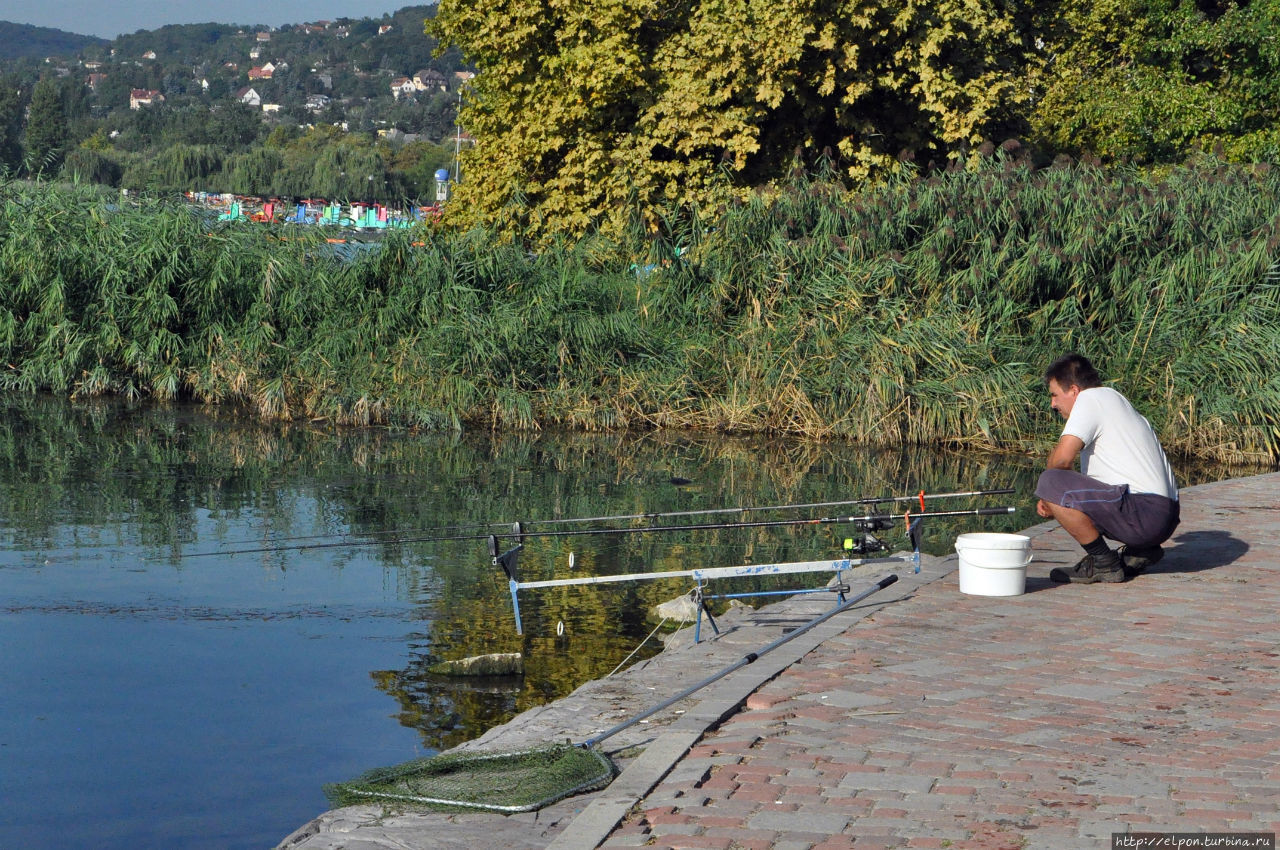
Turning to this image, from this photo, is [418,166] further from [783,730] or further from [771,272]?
[783,730]

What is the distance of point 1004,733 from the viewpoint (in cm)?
550

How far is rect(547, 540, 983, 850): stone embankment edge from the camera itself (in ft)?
15.3

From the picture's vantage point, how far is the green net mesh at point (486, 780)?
17.3 feet

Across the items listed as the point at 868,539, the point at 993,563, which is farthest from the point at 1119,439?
the point at 868,539

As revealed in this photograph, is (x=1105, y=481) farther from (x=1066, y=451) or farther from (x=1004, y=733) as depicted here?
(x=1004, y=733)

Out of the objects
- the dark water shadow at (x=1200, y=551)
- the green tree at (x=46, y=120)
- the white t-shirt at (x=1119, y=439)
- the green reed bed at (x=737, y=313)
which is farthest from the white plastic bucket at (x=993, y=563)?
the green tree at (x=46, y=120)

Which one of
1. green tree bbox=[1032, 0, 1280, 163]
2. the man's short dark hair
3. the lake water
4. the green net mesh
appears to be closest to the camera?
the green net mesh

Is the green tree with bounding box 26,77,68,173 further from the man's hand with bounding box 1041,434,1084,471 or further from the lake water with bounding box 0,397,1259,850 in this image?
the man's hand with bounding box 1041,434,1084,471

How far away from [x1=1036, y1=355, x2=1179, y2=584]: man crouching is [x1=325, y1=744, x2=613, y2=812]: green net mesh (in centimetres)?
366

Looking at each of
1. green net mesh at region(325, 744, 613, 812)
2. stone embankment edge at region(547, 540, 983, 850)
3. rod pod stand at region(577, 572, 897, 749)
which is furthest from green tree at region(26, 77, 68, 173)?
A: green net mesh at region(325, 744, 613, 812)

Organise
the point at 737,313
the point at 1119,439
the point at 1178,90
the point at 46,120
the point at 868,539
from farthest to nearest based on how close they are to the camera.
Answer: the point at 46,120, the point at 1178,90, the point at 737,313, the point at 868,539, the point at 1119,439

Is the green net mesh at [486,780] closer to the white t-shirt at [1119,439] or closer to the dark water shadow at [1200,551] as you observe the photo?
the white t-shirt at [1119,439]

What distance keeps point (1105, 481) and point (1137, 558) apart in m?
0.56

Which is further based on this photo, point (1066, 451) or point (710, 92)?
point (710, 92)
